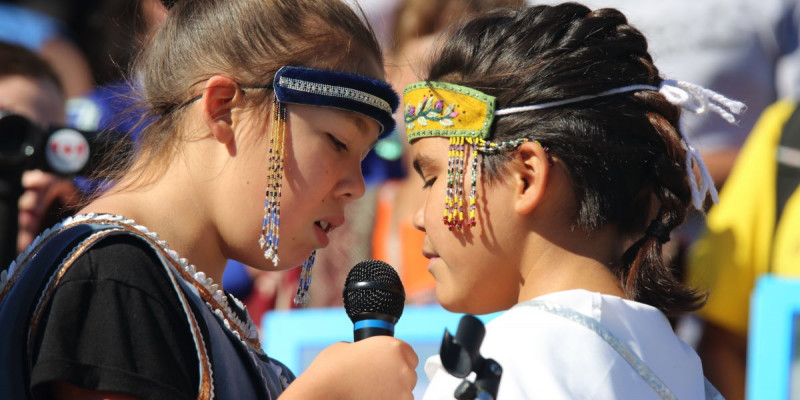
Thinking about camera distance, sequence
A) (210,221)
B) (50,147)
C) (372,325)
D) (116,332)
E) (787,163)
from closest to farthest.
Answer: (116,332), (372,325), (210,221), (50,147), (787,163)

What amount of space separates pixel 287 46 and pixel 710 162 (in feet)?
6.49

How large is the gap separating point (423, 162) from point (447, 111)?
0.15m

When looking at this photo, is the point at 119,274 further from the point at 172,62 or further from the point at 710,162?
the point at 710,162

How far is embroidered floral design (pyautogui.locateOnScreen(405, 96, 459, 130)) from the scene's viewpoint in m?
2.49

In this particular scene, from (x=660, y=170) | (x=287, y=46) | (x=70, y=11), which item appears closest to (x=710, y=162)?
(x=660, y=170)

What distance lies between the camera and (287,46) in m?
2.34

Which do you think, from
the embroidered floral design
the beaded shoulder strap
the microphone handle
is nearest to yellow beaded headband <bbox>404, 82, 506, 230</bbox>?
the embroidered floral design

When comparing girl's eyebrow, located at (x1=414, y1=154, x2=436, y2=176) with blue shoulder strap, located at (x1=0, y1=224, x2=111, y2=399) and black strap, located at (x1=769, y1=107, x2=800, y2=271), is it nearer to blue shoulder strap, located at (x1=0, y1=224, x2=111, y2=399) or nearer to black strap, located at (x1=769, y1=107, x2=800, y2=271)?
blue shoulder strap, located at (x1=0, y1=224, x2=111, y2=399)

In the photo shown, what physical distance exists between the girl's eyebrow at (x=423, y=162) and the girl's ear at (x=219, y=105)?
1.75ft

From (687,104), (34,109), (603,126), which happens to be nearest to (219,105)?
(603,126)

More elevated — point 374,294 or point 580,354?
point 374,294

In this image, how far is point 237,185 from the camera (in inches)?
86.9

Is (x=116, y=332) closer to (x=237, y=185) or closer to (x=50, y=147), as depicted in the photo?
(x=237, y=185)

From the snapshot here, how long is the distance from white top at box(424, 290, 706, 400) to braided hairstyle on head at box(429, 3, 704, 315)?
239 mm
